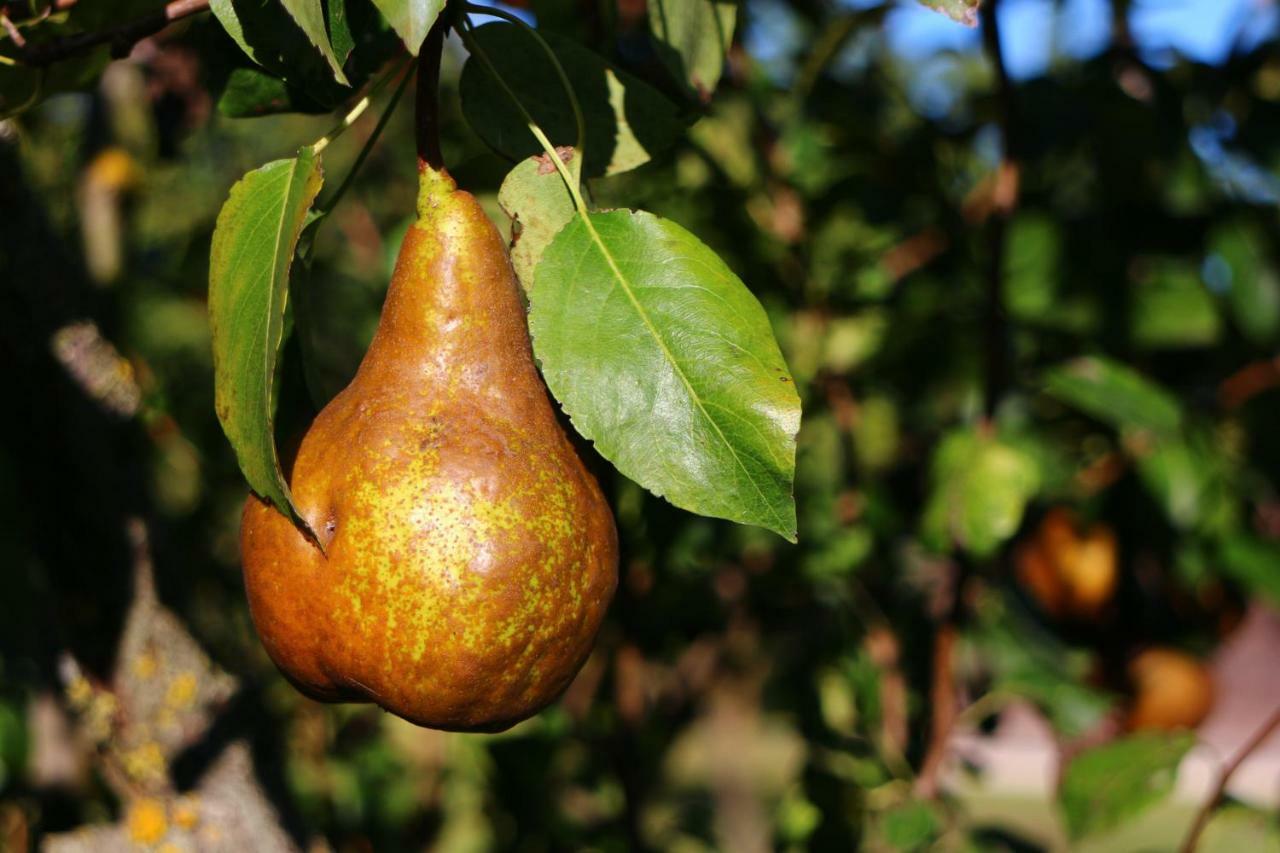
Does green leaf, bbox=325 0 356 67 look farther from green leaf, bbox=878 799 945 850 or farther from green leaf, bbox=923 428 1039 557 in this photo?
green leaf, bbox=878 799 945 850

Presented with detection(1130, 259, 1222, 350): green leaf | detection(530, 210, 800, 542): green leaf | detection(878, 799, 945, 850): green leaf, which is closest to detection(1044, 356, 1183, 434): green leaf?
detection(1130, 259, 1222, 350): green leaf

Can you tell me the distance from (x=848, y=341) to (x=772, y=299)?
385 millimetres

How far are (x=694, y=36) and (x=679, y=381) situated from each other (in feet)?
1.11

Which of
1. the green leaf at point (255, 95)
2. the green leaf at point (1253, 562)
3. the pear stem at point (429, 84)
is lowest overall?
the green leaf at point (1253, 562)

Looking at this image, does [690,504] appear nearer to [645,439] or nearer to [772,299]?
[645,439]

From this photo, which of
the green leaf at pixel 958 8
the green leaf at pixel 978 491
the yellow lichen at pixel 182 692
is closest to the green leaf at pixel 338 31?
the green leaf at pixel 958 8

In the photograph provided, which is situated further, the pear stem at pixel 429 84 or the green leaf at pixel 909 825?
the green leaf at pixel 909 825

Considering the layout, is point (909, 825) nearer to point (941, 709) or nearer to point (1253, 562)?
point (941, 709)

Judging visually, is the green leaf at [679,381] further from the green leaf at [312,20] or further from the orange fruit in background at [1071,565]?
the orange fruit in background at [1071,565]

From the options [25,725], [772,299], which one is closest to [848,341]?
[772,299]

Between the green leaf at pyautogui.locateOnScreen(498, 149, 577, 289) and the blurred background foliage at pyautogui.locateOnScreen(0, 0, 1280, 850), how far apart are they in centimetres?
38

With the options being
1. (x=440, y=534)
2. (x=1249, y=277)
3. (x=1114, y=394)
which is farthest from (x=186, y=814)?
(x=1249, y=277)

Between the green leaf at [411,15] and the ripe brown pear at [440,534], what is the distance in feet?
0.50

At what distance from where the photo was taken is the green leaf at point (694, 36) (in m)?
0.90
